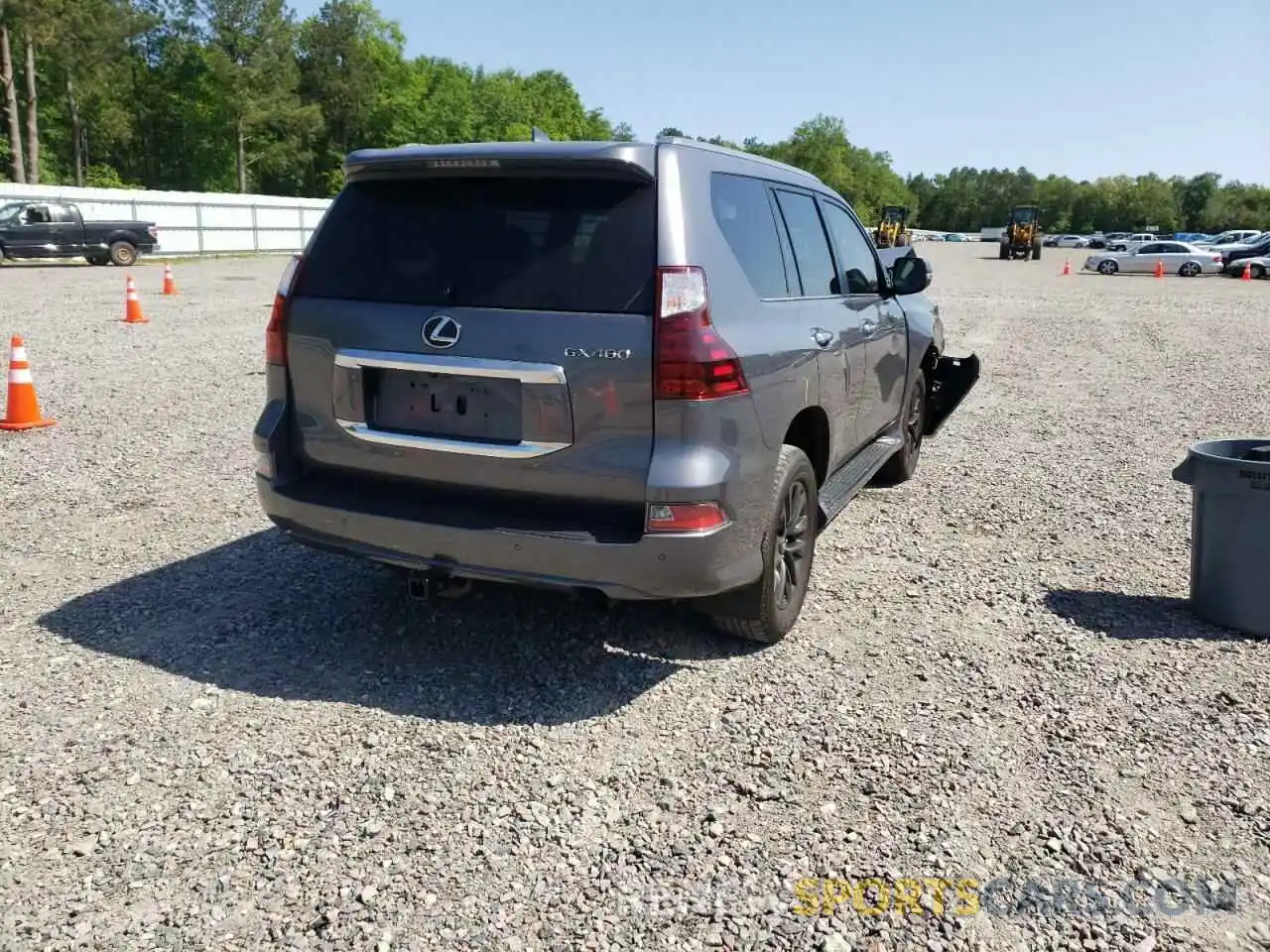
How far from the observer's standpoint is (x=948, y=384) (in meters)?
7.75

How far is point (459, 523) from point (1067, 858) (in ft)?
7.18

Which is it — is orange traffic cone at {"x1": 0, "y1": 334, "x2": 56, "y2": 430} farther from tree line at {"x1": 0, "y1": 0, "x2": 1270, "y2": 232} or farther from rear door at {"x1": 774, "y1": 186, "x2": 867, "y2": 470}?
tree line at {"x1": 0, "y1": 0, "x2": 1270, "y2": 232}

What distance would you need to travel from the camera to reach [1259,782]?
10.8 feet

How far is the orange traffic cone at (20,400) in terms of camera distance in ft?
26.4

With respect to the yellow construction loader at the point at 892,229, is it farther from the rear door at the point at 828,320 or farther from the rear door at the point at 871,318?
the rear door at the point at 828,320

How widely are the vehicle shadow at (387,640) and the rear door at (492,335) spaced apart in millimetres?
815

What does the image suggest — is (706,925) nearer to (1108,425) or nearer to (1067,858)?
(1067,858)

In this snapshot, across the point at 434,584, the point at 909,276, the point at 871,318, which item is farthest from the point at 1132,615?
the point at 434,584

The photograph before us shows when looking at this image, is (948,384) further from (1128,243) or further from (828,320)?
(1128,243)

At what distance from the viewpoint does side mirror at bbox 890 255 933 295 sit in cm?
579

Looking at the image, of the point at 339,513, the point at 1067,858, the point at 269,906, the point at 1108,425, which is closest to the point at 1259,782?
the point at 1067,858

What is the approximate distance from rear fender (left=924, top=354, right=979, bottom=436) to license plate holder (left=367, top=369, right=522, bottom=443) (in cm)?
484

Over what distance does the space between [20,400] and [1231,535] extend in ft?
27.7

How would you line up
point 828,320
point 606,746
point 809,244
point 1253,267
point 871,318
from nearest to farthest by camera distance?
point 606,746 → point 828,320 → point 809,244 → point 871,318 → point 1253,267
